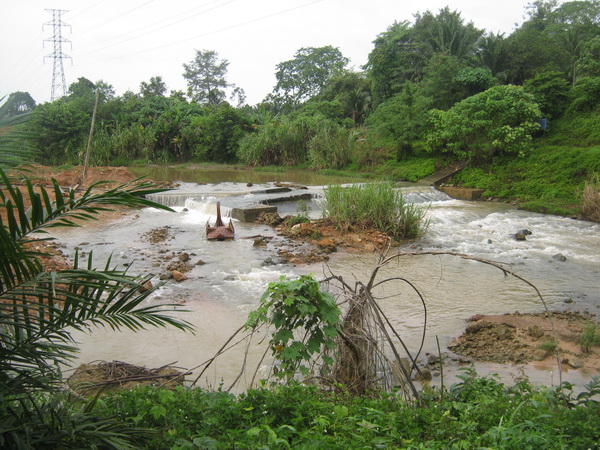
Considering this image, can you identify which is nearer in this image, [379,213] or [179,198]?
[379,213]

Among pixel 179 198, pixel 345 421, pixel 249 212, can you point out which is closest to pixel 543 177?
pixel 249 212

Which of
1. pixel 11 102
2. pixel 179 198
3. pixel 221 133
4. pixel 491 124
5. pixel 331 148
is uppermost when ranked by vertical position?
pixel 221 133

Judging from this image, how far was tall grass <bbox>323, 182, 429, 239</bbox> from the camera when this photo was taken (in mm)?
10945

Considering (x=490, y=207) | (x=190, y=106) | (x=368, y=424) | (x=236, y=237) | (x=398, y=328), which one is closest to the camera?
(x=368, y=424)

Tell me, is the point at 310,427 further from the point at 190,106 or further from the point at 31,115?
the point at 190,106

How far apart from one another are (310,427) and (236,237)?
879 cm

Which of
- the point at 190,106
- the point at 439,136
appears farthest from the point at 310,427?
the point at 190,106

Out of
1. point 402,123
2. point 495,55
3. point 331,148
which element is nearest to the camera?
point 402,123

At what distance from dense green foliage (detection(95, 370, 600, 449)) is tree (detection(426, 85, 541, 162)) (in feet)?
56.6

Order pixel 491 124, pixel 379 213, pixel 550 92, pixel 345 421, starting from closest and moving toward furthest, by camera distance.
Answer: pixel 345 421 < pixel 379 213 < pixel 491 124 < pixel 550 92

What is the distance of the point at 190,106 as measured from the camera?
35188 mm

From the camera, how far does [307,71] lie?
45.4m

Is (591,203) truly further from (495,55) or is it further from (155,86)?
(155,86)

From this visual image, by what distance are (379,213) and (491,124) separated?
10645 millimetres
